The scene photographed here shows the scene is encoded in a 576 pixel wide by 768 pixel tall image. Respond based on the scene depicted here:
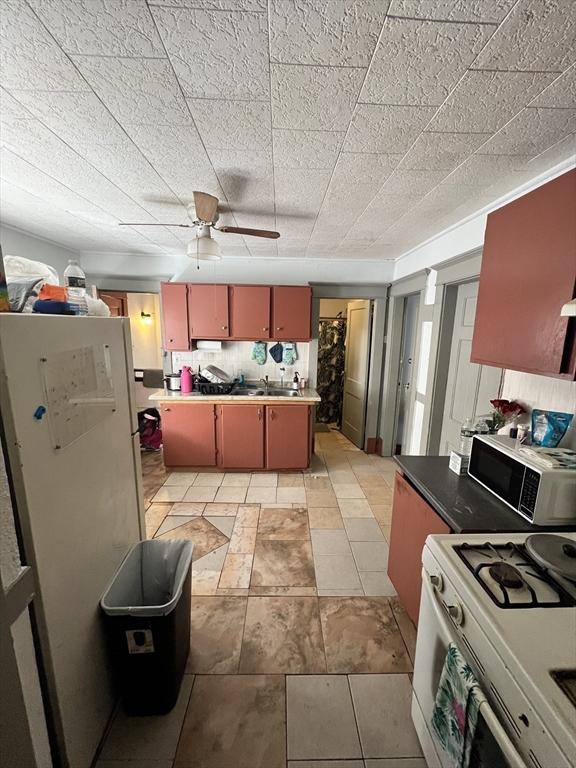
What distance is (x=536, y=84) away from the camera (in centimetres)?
100

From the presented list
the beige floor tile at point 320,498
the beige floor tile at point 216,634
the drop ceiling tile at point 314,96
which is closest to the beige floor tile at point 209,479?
the beige floor tile at point 320,498

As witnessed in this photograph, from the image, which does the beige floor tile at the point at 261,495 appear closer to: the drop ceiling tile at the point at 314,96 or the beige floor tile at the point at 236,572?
the beige floor tile at the point at 236,572

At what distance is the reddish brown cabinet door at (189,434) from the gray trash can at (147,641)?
193cm

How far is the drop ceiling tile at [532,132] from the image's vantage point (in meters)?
1.14

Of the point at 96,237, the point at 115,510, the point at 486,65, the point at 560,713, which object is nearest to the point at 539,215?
the point at 486,65

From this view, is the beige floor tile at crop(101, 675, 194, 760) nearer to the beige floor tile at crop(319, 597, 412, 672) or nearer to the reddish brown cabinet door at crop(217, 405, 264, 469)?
the beige floor tile at crop(319, 597, 412, 672)

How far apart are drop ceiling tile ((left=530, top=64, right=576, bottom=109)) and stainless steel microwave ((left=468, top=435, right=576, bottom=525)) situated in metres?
1.33

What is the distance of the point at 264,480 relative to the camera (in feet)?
10.8

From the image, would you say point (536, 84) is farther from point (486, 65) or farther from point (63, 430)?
point (63, 430)

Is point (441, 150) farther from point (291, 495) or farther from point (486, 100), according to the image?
point (291, 495)

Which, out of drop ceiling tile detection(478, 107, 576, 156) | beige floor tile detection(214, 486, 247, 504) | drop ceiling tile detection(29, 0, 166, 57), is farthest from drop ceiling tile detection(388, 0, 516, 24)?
beige floor tile detection(214, 486, 247, 504)

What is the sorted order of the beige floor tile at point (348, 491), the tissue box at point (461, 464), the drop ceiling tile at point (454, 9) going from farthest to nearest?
the beige floor tile at point (348, 491), the tissue box at point (461, 464), the drop ceiling tile at point (454, 9)

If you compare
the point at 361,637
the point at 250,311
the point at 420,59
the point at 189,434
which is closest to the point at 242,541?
the point at 361,637

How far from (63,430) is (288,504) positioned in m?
2.25
